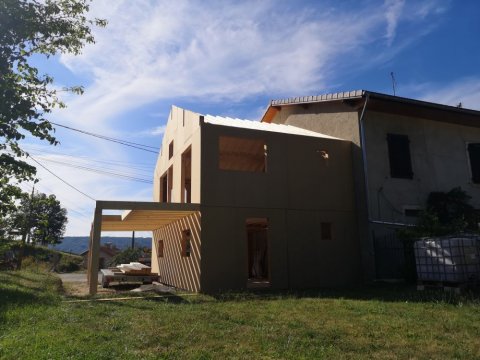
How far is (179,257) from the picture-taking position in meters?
14.4

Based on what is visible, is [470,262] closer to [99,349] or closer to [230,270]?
[230,270]

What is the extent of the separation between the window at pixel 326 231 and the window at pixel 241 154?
363 cm

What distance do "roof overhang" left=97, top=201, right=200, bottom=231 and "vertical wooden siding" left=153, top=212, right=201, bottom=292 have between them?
307mm

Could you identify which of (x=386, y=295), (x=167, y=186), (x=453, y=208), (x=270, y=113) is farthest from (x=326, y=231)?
(x=167, y=186)

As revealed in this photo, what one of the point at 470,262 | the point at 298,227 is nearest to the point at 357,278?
the point at 298,227

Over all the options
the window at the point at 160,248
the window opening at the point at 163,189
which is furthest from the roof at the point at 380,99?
the window at the point at 160,248

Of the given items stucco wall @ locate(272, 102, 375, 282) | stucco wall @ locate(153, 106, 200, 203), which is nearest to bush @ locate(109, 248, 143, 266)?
stucco wall @ locate(153, 106, 200, 203)

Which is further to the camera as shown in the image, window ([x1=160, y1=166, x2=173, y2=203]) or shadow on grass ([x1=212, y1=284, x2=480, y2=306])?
window ([x1=160, y1=166, x2=173, y2=203])

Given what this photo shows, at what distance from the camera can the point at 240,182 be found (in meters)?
12.9

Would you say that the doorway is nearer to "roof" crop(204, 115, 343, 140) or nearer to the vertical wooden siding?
the vertical wooden siding

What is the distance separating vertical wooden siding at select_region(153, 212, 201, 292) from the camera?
40.3ft

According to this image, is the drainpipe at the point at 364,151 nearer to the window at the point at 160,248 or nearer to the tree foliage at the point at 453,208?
the tree foliage at the point at 453,208

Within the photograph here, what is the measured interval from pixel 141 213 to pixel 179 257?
7.34 ft

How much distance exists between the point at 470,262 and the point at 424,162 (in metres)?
6.17
